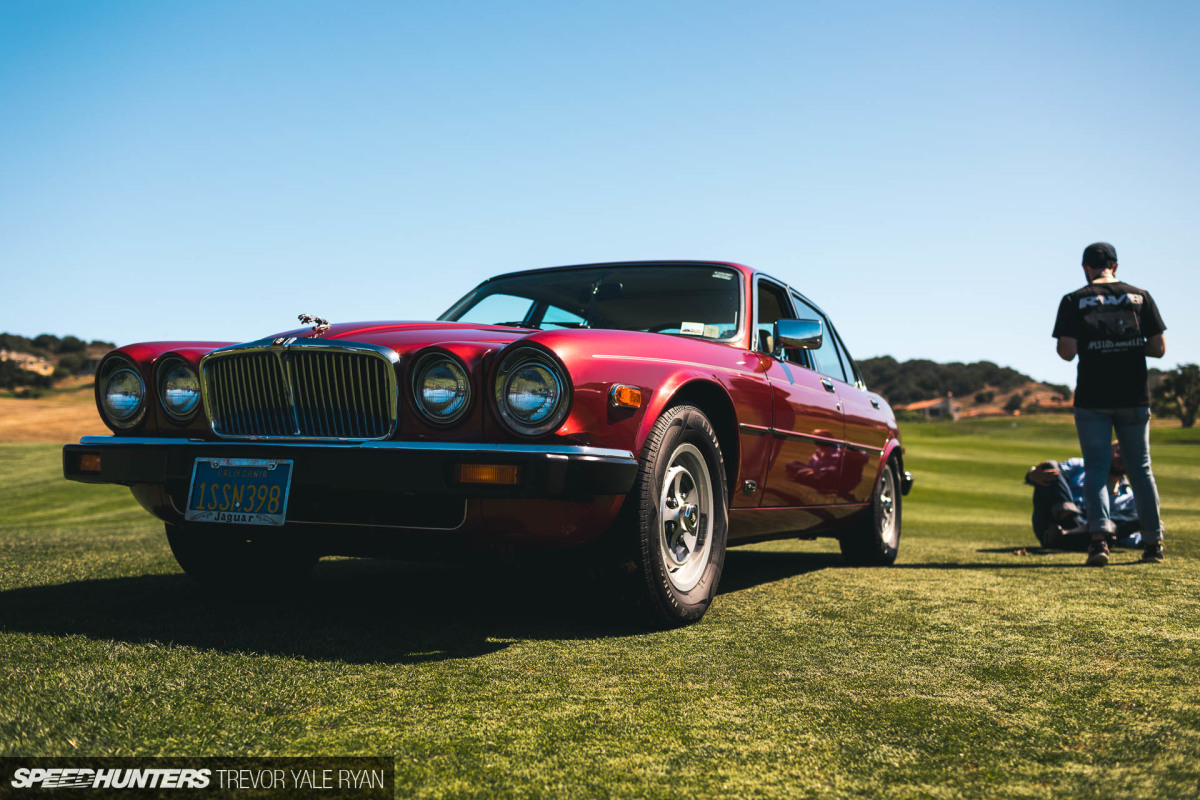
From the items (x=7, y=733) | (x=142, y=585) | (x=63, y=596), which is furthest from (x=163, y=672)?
(x=142, y=585)

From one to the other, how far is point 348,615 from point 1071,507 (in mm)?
5565

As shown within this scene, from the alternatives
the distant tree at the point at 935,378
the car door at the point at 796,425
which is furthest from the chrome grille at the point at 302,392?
the distant tree at the point at 935,378

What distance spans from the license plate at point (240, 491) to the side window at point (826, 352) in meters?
3.20

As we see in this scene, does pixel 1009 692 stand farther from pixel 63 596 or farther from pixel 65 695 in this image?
pixel 63 596

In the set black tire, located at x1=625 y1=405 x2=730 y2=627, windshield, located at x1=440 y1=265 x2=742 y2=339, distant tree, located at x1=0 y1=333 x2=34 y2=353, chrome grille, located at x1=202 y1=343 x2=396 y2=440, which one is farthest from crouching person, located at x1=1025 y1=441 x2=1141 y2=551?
distant tree, located at x1=0 y1=333 x2=34 y2=353

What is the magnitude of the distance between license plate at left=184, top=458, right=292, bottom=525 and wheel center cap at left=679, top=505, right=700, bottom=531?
143 centimetres

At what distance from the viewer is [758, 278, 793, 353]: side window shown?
179 inches

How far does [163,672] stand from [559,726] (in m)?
1.17

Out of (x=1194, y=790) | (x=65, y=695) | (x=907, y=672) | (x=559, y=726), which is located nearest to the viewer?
(x=1194, y=790)

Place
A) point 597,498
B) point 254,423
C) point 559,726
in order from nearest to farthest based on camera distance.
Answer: point 559,726 < point 597,498 < point 254,423

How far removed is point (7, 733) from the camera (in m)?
1.95

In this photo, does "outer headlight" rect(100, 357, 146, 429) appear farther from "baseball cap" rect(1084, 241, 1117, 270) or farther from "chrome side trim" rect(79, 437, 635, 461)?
"baseball cap" rect(1084, 241, 1117, 270)

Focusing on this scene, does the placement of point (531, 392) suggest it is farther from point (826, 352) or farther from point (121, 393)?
point (826, 352)

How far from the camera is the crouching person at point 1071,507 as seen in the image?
22.5 ft
